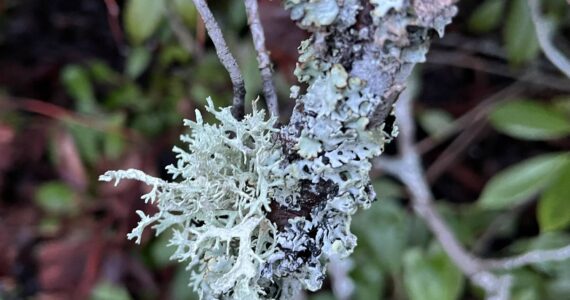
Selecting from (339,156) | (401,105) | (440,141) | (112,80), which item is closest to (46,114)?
(112,80)

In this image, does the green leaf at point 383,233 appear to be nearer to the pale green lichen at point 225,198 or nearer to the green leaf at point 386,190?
the green leaf at point 386,190

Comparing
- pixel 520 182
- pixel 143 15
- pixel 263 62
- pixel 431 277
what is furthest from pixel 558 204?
pixel 143 15

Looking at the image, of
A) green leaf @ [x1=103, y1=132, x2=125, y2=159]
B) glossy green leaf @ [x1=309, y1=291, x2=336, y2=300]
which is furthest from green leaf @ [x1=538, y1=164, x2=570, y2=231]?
green leaf @ [x1=103, y1=132, x2=125, y2=159]

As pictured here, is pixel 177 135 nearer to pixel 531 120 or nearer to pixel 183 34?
pixel 183 34

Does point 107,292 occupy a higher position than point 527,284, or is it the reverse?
point 107,292

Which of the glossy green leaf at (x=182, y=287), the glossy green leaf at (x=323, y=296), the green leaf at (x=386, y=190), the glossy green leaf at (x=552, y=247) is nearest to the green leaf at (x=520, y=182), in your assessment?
the glossy green leaf at (x=552, y=247)

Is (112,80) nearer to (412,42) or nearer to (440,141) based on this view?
(440,141)
